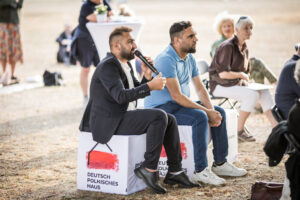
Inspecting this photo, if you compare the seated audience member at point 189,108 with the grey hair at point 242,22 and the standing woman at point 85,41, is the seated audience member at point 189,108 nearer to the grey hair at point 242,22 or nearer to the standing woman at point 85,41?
the grey hair at point 242,22

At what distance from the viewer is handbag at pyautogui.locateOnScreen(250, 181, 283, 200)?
374cm

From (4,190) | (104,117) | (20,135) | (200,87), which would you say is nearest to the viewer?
(104,117)

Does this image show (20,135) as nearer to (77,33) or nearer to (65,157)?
(65,157)

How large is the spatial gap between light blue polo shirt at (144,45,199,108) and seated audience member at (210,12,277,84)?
2097mm

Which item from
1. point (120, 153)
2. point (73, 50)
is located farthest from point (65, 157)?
point (73, 50)

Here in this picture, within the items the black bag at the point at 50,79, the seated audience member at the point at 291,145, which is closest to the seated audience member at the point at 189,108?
the seated audience member at the point at 291,145

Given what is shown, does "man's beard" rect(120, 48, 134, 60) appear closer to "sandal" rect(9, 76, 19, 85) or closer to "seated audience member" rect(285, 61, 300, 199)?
"seated audience member" rect(285, 61, 300, 199)

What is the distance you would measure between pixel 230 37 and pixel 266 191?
338 cm

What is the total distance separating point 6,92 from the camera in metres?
9.22

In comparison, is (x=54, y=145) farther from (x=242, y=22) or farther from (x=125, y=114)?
(x=242, y=22)

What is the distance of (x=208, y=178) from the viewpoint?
4.32 metres

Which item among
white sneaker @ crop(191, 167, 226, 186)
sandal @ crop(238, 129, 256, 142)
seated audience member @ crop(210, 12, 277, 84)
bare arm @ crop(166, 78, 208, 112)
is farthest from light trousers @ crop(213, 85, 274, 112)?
white sneaker @ crop(191, 167, 226, 186)

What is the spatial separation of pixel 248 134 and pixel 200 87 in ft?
4.62

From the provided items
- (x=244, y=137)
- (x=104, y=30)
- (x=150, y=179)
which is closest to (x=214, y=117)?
(x=150, y=179)
